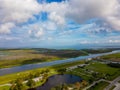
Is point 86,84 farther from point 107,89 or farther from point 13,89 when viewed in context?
point 13,89

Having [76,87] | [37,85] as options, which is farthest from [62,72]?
[76,87]

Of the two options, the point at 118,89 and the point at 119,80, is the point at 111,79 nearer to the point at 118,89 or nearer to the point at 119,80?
the point at 119,80

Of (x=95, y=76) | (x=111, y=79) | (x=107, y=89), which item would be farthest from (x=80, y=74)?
(x=107, y=89)

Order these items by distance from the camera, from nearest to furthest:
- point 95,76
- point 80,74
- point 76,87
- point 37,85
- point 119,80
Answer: point 76,87 < point 37,85 < point 119,80 < point 95,76 < point 80,74

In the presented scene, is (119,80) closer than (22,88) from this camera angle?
No

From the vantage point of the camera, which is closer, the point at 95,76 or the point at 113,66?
the point at 95,76

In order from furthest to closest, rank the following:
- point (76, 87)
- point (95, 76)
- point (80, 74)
A: point (80, 74)
point (95, 76)
point (76, 87)

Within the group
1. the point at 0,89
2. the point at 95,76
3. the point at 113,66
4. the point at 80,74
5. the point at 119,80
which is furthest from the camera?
the point at 113,66

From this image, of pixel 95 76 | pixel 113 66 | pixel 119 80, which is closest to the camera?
pixel 119 80
